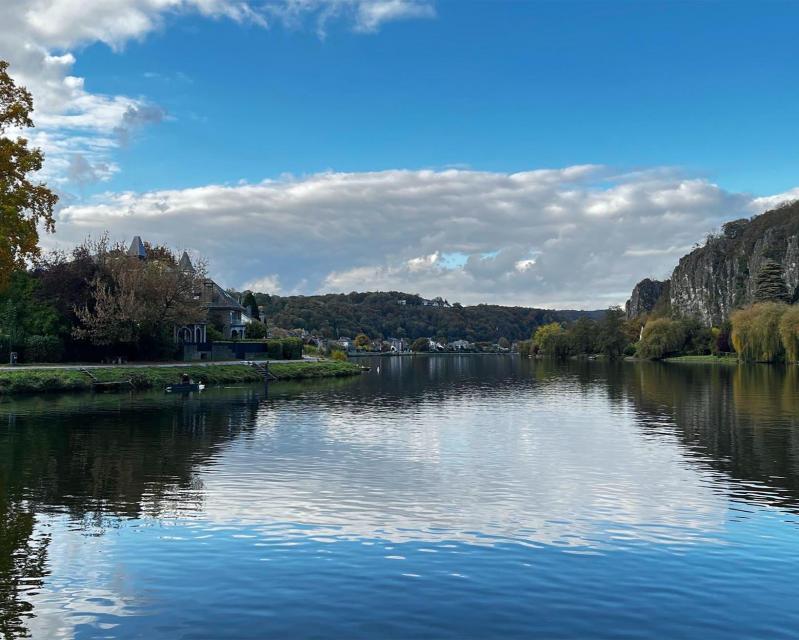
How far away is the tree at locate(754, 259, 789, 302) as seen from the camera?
184250mm

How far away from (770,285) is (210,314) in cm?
14448

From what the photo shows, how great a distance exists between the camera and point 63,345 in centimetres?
7656

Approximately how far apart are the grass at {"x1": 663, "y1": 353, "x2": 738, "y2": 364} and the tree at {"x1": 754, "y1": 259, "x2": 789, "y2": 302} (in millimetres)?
25604

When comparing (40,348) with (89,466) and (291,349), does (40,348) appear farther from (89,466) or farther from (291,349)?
(89,466)

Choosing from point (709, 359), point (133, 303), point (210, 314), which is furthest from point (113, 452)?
point (709, 359)

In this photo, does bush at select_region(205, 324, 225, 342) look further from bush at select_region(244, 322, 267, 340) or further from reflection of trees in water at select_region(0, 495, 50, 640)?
reflection of trees in water at select_region(0, 495, 50, 640)

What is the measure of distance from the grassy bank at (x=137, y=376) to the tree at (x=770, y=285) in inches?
5343

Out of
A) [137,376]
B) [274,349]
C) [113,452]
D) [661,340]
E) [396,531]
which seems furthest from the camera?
[661,340]

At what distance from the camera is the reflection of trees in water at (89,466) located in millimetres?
16438

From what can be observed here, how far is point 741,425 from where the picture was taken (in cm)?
4225

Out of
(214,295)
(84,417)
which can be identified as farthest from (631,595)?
(214,295)

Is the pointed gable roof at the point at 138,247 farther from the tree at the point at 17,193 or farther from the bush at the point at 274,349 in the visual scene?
the tree at the point at 17,193

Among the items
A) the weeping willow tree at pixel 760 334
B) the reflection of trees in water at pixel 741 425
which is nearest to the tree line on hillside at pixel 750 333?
the weeping willow tree at pixel 760 334

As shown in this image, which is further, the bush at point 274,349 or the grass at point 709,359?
the grass at point 709,359
